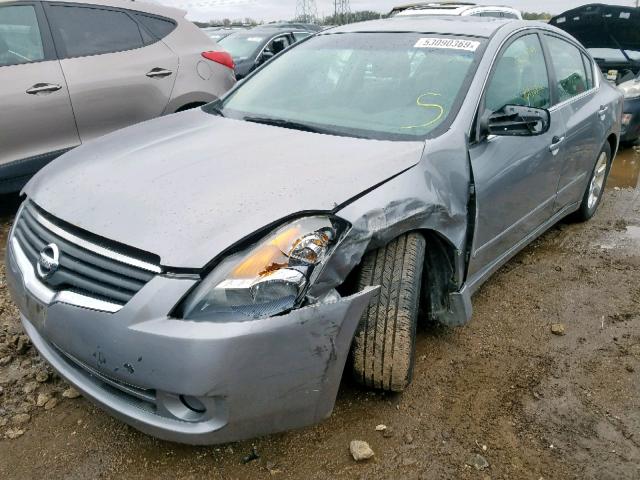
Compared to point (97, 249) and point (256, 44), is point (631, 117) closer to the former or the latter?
point (256, 44)

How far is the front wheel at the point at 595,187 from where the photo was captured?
4.34 m

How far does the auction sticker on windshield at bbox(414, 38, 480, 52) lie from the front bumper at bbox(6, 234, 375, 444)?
64.3 inches

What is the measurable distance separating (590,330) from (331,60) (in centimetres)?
205

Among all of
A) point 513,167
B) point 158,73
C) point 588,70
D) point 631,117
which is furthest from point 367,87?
point 631,117

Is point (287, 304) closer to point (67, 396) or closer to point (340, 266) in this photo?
point (340, 266)

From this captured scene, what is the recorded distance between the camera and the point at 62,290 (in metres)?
1.86

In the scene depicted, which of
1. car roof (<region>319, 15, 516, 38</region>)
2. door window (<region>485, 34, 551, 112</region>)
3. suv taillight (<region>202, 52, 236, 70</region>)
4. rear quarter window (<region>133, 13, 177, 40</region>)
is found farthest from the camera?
suv taillight (<region>202, 52, 236, 70</region>)

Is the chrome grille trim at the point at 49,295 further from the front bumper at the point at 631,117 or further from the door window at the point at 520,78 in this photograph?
the front bumper at the point at 631,117

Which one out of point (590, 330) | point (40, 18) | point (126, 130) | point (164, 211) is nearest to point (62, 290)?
point (164, 211)

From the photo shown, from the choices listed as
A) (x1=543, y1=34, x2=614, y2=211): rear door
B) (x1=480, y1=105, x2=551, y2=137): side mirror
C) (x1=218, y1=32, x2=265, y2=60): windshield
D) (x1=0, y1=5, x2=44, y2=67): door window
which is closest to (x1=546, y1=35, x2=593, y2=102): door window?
(x1=543, y1=34, x2=614, y2=211): rear door

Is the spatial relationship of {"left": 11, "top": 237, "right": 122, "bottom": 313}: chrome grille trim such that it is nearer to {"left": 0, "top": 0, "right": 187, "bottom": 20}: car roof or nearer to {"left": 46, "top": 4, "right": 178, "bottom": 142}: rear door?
{"left": 46, "top": 4, "right": 178, "bottom": 142}: rear door

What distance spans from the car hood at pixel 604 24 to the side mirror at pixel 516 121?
6176 millimetres

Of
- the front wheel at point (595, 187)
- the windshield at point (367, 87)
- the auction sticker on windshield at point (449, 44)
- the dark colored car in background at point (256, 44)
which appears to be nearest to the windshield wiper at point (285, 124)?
the windshield at point (367, 87)

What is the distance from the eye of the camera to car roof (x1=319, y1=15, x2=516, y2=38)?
3.03 m
